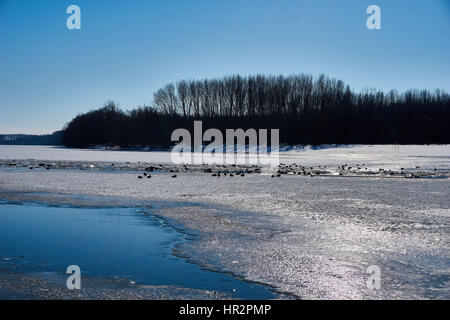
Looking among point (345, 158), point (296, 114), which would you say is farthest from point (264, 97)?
point (345, 158)

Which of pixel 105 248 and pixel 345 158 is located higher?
pixel 345 158

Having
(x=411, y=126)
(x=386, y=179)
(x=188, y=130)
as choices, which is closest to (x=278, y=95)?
(x=188, y=130)

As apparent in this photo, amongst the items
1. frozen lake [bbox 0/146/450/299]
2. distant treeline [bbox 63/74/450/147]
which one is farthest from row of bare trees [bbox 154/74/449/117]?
frozen lake [bbox 0/146/450/299]

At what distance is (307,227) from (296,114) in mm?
69523

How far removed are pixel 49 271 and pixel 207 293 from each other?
204 cm

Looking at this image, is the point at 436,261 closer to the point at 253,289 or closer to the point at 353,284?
the point at 353,284

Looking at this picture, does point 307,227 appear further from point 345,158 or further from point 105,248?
point 345,158

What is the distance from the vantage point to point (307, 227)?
26.2 feet

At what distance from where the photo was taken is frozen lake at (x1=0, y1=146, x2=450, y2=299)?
16.5ft

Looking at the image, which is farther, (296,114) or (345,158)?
(296,114)

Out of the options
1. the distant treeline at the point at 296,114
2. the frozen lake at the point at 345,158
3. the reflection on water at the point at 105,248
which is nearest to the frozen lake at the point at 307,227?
the reflection on water at the point at 105,248

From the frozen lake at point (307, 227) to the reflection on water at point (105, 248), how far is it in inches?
14.5

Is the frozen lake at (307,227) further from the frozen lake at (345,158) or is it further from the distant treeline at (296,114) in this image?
the distant treeline at (296,114)
